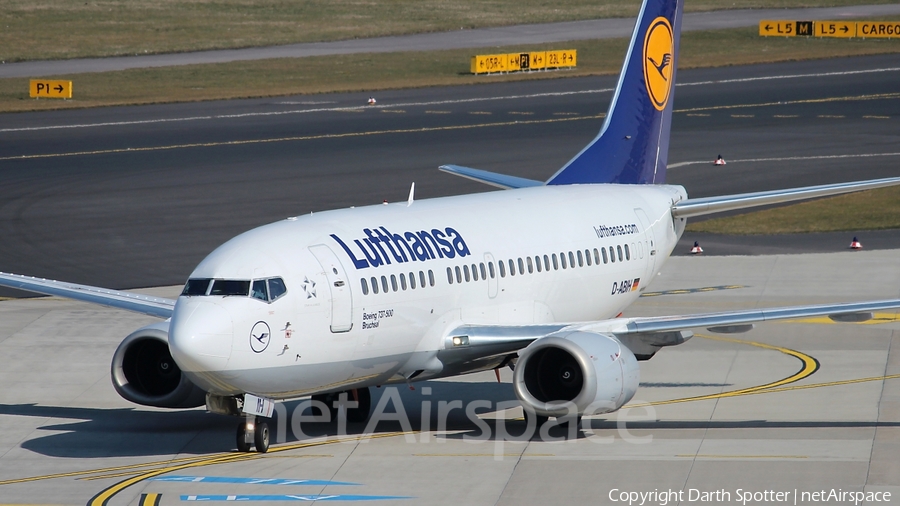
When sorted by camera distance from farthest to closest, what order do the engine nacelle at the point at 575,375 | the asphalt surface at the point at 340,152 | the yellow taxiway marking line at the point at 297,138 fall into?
the yellow taxiway marking line at the point at 297,138 < the asphalt surface at the point at 340,152 < the engine nacelle at the point at 575,375

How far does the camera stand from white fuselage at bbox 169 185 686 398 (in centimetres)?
2453

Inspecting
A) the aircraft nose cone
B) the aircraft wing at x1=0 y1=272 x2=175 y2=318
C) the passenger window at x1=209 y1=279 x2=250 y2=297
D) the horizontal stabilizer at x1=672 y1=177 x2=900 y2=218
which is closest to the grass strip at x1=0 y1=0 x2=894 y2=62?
the aircraft wing at x1=0 y1=272 x2=175 y2=318

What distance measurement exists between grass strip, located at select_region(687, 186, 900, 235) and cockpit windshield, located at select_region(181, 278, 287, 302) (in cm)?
2986

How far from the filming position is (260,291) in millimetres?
24703

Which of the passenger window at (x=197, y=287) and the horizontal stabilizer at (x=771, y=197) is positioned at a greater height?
the horizontal stabilizer at (x=771, y=197)

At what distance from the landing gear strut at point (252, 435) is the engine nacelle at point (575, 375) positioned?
468 centimetres

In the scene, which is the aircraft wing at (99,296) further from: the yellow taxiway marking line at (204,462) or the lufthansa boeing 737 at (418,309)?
the yellow taxiway marking line at (204,462)

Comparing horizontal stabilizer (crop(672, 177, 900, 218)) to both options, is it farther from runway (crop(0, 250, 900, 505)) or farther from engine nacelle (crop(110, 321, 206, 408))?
engine nacelle (crop(110, 321, 206, 408))

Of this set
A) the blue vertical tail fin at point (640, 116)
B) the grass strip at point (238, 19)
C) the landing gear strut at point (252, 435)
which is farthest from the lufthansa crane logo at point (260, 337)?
the grass strip at point (238, 19)

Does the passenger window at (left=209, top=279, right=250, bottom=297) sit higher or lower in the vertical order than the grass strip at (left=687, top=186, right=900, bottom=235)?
lower

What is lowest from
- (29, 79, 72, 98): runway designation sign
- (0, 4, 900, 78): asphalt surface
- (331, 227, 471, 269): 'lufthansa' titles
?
(331, 227, 471, 269): 'lufthansa' titles

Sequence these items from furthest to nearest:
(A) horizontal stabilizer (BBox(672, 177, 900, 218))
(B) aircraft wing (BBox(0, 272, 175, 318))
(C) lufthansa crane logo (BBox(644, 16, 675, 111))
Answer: (C) lufthansa crane logo (BBox(644, 16, 675, 111)), (A) horizontal stabilizer (BBox(672, 177, 900, 218)), (B) aircraft wing (BBox(0, 272, 175, 318))

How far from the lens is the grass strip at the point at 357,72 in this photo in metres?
90.2

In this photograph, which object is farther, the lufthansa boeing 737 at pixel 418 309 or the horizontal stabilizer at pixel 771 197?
the horizontal stabilizer at pixel 771 197
